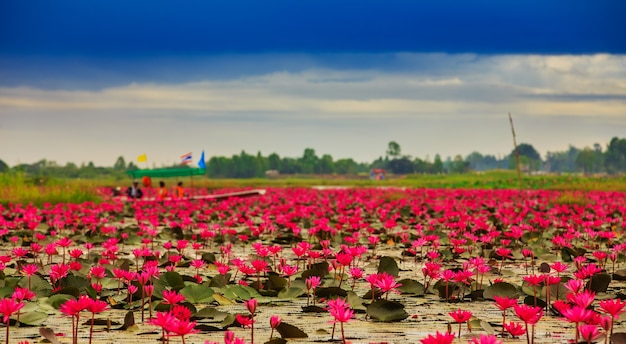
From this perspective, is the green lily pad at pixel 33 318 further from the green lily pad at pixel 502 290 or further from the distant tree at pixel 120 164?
the distant tree at pixel 120 164

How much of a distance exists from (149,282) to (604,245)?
21.6 feet

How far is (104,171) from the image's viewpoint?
105000 millimetres

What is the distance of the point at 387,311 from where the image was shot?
3.80 metres

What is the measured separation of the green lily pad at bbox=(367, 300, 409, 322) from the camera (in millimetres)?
3781

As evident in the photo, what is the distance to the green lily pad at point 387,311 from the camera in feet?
12.4

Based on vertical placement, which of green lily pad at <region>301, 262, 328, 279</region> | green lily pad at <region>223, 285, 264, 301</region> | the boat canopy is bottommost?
green lily pad at <region>223, 285, 264, 301</region>

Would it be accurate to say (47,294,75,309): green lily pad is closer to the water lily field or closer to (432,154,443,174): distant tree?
the water lily field

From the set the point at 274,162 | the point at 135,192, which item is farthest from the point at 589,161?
the point at 135,192

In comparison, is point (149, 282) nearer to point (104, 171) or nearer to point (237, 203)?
point (237, 203)

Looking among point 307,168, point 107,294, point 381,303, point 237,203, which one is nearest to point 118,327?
point 107,294

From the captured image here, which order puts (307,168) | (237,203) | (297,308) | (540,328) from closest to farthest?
(540,328) → (297,308) → (237,203) → (307,168)

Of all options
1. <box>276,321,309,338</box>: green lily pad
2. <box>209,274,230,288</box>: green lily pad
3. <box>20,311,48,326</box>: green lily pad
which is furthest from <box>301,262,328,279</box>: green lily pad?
<box>20,311,48,326</box>: green lily pad

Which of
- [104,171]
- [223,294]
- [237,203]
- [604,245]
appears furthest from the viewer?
[104,171]

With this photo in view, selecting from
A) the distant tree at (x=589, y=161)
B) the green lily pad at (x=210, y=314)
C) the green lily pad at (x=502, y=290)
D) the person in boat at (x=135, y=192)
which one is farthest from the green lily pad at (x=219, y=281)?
the distant tree at (x=589, y=161)
